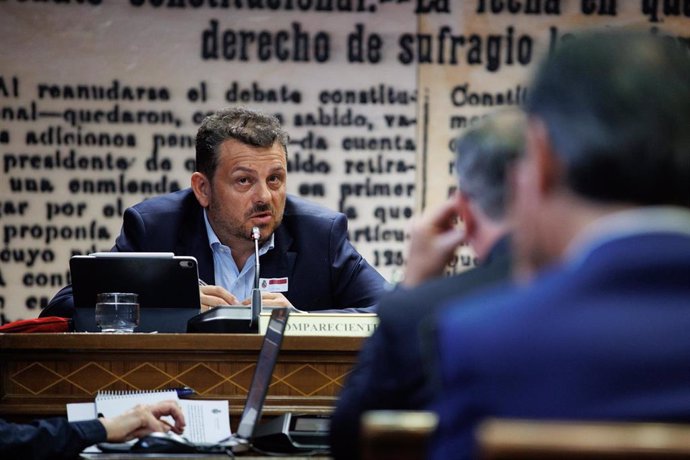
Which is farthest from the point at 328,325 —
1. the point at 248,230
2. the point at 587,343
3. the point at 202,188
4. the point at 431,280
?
the point at 587,343

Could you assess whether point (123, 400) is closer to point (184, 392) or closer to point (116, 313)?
point (184, 392)

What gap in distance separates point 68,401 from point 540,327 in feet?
7.06

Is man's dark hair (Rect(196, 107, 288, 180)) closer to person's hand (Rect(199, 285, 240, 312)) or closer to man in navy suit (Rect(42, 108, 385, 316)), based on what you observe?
man in navy suit (Rect(42, 108, 385, 316))

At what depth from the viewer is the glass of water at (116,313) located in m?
3.15

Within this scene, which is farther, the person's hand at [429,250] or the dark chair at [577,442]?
the person's hand at [429,250]

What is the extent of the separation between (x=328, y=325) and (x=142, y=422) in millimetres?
721

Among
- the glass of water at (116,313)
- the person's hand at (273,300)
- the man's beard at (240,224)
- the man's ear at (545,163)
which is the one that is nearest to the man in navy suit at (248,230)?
the man's beard at (240,224)

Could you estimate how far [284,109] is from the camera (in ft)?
17.0

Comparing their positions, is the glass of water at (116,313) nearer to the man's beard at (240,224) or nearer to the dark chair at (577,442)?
the man's beard at (240,224)

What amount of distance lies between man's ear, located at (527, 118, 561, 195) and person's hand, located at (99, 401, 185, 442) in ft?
5.14

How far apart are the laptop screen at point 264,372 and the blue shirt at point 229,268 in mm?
1618

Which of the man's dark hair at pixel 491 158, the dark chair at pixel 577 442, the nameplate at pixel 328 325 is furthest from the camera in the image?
the nameplate at pixel 328 325

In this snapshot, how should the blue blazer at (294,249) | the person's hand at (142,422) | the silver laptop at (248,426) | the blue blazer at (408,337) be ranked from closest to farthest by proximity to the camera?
the blue blazer at (408,337) < the silver laptop at (248,426) < the person's hand at (142,422) < the blue blazer at (294,249)

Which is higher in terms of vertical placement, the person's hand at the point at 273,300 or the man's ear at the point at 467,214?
the man's ear at the point at 467,214
